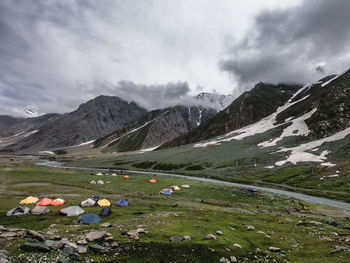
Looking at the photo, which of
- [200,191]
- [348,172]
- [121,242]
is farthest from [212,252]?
[348,172]

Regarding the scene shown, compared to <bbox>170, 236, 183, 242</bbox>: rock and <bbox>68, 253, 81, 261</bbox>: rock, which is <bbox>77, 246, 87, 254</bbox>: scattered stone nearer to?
<bbox>68, 253, 81, 261</bbox>: rock

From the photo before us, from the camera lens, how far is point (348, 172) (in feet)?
287

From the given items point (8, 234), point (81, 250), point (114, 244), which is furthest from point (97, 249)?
point (8, 234)

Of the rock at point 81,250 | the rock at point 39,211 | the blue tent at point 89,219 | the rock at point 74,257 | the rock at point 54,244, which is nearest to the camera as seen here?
the rock at point 74,257

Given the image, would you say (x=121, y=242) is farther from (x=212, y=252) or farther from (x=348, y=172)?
(x=348, y=172)

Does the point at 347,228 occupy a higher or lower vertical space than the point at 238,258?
lower

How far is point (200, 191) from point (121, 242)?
5105 cm

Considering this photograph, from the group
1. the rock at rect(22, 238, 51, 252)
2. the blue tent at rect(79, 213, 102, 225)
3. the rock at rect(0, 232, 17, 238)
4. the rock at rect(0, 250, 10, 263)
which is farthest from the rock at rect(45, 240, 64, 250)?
the blue tent at rect(79, 213, 102, 225)

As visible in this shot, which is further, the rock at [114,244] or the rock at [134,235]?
the rock at [134,235]

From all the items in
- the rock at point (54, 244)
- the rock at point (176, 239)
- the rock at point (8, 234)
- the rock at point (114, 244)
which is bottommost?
the rock at point (176, 239)

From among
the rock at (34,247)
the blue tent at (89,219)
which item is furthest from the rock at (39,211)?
the rock at (34,247)

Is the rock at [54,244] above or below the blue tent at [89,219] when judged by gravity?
above

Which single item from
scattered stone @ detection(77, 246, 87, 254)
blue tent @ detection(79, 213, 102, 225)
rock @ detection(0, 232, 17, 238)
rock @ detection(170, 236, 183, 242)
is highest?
rock @ detection(0, 232, 17, 238)

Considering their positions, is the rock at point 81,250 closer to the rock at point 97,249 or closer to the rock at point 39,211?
the rock at point 97,249
